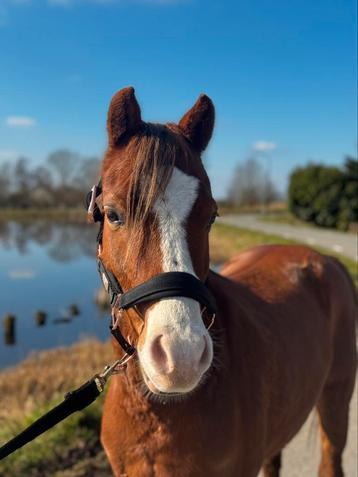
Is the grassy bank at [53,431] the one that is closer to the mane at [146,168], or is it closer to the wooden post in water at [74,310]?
the mane at [146,168]

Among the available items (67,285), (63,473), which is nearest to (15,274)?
(67,285)

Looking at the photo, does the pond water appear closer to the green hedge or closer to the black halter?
the black halter

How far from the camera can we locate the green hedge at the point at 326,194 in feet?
84.0

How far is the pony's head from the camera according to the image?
1440 millimetres

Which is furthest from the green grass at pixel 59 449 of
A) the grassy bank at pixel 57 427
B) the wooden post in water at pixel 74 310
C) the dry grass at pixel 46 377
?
the wooden post in water at pixel 74 310

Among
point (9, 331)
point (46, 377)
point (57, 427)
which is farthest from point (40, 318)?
point (57, 427)

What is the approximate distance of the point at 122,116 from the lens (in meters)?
1.89

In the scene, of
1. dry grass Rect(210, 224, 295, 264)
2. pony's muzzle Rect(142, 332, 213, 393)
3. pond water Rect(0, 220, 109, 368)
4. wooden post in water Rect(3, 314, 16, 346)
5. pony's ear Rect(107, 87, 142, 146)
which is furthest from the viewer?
dry grass Rect(210, 224, 295, 264)

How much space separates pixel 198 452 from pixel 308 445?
2.44 metres

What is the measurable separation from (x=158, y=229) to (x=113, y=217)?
9.5 inches

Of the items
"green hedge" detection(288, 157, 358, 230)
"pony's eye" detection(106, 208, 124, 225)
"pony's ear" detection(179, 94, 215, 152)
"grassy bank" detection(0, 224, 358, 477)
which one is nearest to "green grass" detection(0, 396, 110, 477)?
"grassy bank" detection(0, 224, 358, 477)

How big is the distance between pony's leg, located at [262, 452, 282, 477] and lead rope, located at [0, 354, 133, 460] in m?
1.98

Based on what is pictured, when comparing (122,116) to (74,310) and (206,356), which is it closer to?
(206,356)

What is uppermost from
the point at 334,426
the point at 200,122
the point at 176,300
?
the point at 200,122
